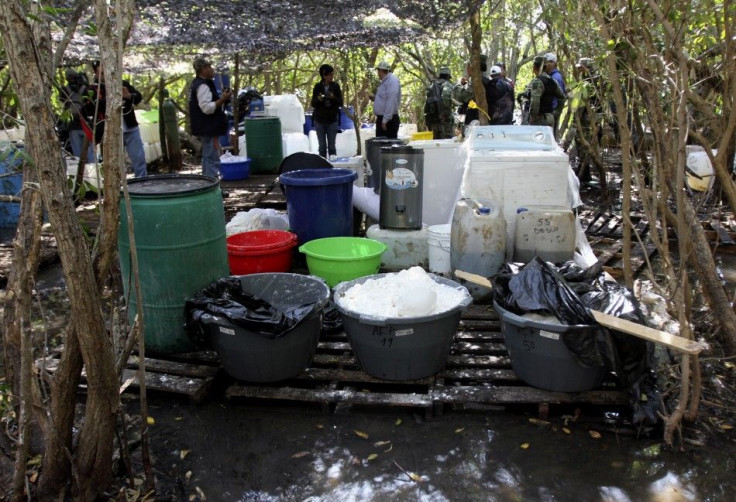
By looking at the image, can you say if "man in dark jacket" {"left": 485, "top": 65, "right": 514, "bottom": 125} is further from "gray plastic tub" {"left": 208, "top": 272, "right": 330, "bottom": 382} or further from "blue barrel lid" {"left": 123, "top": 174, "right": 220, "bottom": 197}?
"gray plastic tub" {"left": 208, "top": 272, "right": 330, "bottom": 382}

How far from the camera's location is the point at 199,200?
3393 millimetres

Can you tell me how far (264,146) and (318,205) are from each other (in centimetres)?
506

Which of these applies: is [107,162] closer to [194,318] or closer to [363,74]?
[194,318]

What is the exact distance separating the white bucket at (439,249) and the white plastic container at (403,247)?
168 mm

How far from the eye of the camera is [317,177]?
5180 mm

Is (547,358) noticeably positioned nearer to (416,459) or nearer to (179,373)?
(416,459)

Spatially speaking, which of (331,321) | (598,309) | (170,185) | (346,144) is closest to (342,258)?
(331,321)

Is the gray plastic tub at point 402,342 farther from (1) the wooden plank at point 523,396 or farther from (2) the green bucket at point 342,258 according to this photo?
(2) the green bucket at point 342,258

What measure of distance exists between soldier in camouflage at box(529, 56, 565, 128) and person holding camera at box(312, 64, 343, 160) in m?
2.94

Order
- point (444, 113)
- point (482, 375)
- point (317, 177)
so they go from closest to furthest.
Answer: point (482, 375)
point (317, 177)
point (444, 113)

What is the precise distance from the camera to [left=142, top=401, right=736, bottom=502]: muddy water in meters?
2.52

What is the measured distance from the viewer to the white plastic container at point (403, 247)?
5.03 meters

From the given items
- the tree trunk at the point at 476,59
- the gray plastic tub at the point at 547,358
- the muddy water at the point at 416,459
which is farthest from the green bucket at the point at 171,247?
the tree trunk at the point at 476,59

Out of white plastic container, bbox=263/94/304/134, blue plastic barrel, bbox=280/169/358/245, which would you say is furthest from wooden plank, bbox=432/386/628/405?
white plastic container, bbox=263/94/304/134
